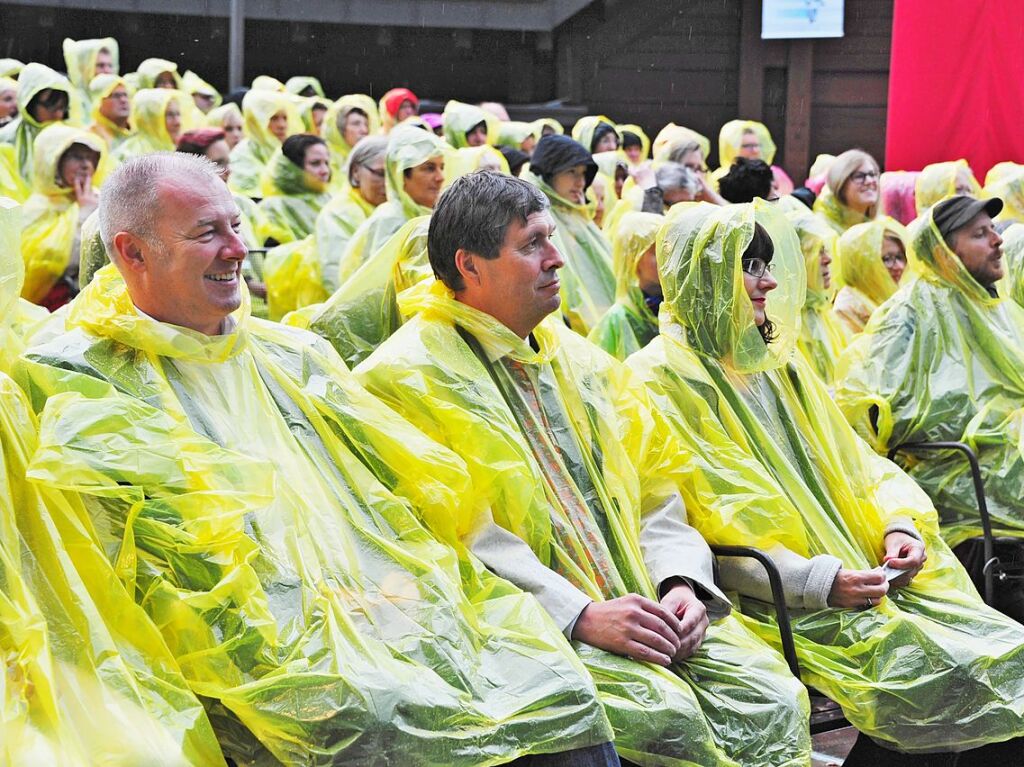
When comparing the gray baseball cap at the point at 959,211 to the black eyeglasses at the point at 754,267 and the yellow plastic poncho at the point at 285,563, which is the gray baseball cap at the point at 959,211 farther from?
the yellow plastic poncho at the point at 285,563

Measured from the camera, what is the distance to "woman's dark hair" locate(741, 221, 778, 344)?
3377mm

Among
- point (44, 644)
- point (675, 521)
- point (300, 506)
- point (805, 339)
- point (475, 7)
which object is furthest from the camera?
point (475, 7)

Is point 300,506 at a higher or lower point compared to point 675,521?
higher

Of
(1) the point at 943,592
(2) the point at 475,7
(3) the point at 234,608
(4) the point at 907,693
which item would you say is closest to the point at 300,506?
(3) the point at 234,608

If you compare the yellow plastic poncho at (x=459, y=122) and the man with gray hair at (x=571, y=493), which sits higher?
the yellow plastic poncho at (x=459, y=122)

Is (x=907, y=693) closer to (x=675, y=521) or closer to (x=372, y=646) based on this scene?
(x=675, y=521)

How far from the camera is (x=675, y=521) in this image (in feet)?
9.87

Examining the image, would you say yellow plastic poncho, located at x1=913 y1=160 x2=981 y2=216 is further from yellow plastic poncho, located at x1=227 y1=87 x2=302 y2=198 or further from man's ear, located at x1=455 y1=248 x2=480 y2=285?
man's ear, located at x1=455 y1=248 x2=480 y2=285

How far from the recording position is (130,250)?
2412 millimetres

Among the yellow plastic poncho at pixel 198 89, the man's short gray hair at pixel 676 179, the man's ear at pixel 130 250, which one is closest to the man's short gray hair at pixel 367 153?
the man's short gray hair at pixel 676 179

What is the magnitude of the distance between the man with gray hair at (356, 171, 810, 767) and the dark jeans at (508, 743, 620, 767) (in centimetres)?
19

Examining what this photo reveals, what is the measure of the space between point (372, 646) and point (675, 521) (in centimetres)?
94

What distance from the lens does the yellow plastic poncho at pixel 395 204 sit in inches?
216

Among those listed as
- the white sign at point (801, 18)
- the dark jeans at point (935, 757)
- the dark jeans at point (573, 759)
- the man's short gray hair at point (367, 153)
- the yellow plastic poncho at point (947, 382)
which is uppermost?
the white sign at point (801, 18)
